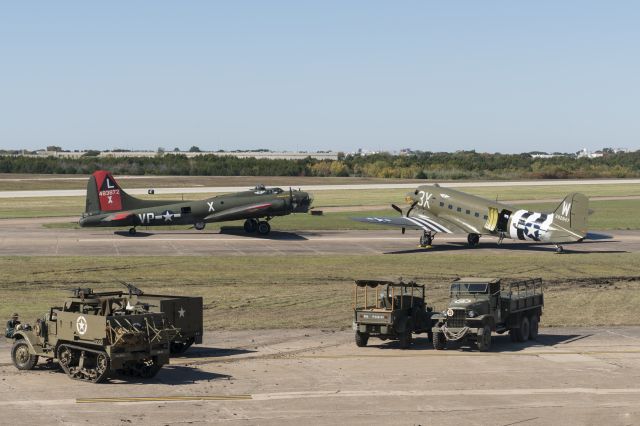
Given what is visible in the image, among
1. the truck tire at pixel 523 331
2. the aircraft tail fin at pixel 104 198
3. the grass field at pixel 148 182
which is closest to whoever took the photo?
the truck tire at pixel 523 331

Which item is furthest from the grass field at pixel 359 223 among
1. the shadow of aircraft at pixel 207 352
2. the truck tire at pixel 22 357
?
the truck tire at pixel 22 357

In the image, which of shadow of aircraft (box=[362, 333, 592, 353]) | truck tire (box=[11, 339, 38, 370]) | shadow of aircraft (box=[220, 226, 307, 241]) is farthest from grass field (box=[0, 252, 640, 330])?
shadow of aircraft (box=[220, 226, 307, 241])

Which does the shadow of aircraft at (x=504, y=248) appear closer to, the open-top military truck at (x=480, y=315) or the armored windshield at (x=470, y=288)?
the open-top military truck at (x=480, y=315)

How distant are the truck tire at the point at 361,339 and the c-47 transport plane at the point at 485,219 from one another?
94.3ft

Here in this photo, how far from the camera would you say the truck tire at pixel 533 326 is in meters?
34.3

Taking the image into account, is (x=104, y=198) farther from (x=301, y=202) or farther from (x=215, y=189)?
(x=215, y=189)

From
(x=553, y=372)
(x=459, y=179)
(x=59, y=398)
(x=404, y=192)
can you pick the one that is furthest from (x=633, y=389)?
(x=459, y=179)

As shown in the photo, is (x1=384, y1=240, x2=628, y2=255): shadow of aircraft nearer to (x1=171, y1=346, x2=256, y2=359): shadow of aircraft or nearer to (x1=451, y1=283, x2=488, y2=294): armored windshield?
(x1=451, y1=283, x2=488, y2=294): armored windshield

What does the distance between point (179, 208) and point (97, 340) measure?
1764 inches

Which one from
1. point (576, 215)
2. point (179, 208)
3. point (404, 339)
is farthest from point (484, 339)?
point (179, 208)

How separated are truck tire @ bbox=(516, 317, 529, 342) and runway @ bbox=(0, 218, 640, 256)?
27449 mm

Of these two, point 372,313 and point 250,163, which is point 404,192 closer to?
point 250,163

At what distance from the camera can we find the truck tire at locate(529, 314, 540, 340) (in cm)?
3434

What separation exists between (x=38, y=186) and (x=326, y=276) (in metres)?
94.4
